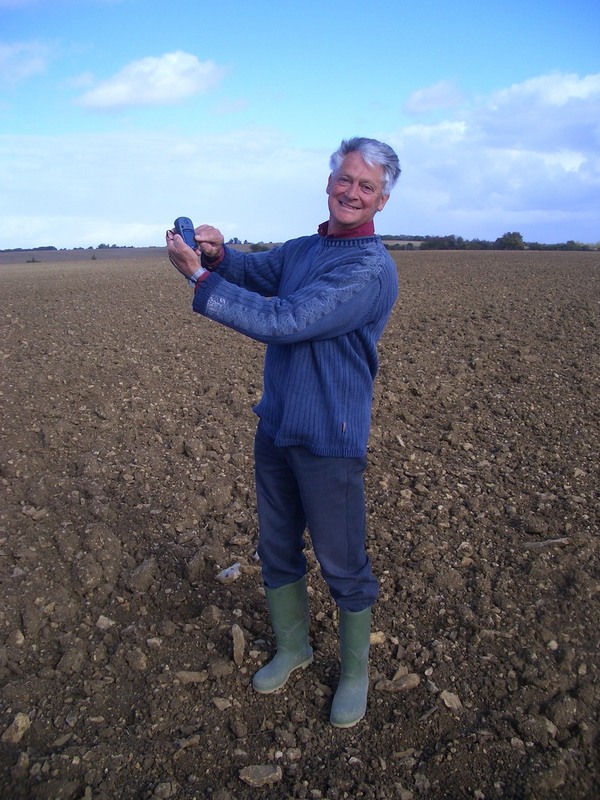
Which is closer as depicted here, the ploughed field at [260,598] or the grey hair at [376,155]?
the grey hair at [376,155]

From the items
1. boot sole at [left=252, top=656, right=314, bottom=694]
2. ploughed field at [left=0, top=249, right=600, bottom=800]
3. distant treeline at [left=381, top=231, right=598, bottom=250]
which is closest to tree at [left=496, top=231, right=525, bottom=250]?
distant treeline at [left=381, top=231, right=598, bottom=250]

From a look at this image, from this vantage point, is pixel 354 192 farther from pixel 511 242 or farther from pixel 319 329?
pixel 511 242

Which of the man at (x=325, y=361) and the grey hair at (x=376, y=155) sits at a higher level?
the grey hair at (x=376, y=155)

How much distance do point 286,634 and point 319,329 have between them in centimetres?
137

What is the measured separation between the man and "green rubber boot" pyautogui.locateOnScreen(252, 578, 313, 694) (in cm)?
5

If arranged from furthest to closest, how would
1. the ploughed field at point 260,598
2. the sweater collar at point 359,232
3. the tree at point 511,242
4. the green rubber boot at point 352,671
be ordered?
the tree at point 511,242
the green rubber boot at point 352,671
the ploughed field at point 260,598
the sweater collar at point 359,232

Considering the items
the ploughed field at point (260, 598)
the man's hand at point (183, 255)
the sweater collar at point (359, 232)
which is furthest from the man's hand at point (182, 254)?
the ploughed field at point (260, 598)

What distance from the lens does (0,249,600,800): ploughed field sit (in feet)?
8.83

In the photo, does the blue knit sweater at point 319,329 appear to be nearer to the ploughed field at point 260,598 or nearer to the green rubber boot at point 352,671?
the green rubber boot at point 352,671

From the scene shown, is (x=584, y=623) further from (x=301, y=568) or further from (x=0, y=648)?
(x=0, y=648)

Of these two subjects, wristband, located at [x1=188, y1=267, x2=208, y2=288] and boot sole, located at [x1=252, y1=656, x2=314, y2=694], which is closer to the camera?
wristband, located at [x1=188, y1=267, x2=208, y2=288]

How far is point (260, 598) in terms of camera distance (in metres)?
3.75

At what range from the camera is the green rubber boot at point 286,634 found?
10.0ft

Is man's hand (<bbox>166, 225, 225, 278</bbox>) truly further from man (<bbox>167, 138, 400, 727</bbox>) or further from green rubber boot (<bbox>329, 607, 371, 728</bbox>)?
green rubber boot (<bbox>329, 607, 371, 728</bbox>)
